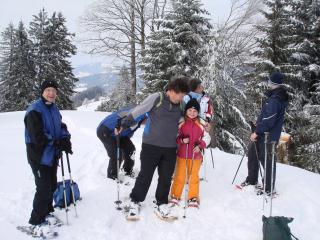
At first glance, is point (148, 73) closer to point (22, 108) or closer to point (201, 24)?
point (201, 24)

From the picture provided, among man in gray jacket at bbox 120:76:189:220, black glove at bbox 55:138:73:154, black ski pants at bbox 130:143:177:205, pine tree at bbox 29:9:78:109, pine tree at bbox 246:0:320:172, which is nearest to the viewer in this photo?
black glove at bbox 55:138:73:154

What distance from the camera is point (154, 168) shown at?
521 centimetres

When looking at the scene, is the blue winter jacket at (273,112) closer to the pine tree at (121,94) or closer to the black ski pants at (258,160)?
the black ski pants at (258,160)

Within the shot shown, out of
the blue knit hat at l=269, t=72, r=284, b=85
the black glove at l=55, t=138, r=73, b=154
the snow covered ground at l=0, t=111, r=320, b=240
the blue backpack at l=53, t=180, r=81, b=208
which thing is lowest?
the snow covered ground at l=0, t=111, r=320, b=240

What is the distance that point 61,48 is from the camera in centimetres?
2947

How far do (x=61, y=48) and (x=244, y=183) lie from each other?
26.2 m

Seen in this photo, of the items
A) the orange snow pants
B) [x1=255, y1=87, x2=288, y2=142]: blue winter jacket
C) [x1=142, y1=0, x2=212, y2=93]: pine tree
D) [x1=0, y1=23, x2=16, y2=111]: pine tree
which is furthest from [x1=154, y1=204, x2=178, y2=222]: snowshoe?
[x1=0, y1=23, x2=16, y2=111]: pine tree

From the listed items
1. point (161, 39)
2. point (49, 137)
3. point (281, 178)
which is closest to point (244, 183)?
point (281, 178)

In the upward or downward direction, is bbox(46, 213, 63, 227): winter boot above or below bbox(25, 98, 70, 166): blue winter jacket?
below

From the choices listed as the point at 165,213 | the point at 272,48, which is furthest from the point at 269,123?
the point at 272,48

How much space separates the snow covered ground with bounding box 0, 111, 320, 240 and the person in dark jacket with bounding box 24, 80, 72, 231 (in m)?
0.42

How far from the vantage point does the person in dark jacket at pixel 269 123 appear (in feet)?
18.6

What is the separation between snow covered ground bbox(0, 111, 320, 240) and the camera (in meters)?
4.68

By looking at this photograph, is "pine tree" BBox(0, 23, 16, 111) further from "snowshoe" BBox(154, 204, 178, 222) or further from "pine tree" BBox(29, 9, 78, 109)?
"snowshoe" BBox(154, 204, 178, 222)
